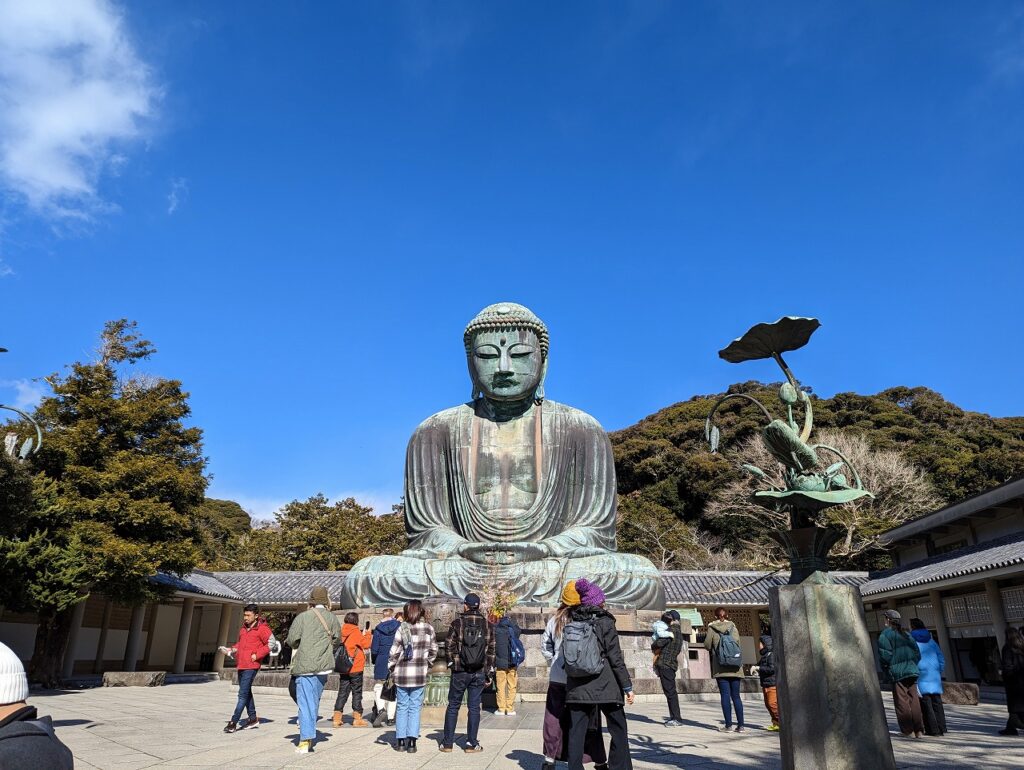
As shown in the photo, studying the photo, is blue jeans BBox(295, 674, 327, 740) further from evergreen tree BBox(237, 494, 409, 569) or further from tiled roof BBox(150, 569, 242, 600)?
evergreen tree BBox(237, 494, 409, 569)

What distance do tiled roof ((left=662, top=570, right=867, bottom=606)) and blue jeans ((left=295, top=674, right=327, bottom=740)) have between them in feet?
54.3

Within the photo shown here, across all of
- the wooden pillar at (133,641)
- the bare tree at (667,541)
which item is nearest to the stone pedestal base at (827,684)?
the wooden pillar at (133,641)

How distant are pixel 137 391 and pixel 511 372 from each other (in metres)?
10.3

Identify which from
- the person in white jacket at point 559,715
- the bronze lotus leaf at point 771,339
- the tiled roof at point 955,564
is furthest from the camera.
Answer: the tiled roof at point 955,564

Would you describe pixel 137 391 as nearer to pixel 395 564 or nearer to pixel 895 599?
pixel 395 564

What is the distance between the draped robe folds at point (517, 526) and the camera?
973 centimetres

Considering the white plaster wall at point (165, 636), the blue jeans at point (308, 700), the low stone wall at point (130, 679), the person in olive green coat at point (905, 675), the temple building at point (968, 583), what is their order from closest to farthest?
the blue jeans at point (308, 700) → the person in olive green coat at point (905, 675) → the temple building at point (968, 583) → the low stone wall at point (130, 679) → the white plaster wall at point (165, 636)

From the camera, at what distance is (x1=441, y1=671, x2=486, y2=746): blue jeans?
5.58 meters

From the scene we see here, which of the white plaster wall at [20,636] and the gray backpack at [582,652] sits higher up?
the white plaster wall at [20,636]

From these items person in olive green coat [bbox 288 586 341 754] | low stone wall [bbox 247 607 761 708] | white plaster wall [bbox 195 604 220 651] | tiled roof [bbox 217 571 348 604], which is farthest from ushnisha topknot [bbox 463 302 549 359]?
white plaster wall [bbox 195 604 220 651]

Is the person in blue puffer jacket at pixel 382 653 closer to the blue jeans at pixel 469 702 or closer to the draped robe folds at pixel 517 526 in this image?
the blue jeans at pixel 469 702

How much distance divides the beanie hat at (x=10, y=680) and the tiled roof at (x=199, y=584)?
17.8m

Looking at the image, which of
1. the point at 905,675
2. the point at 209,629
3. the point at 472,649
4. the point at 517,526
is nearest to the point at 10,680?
the point at 472,649

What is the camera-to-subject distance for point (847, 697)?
3902 mm
